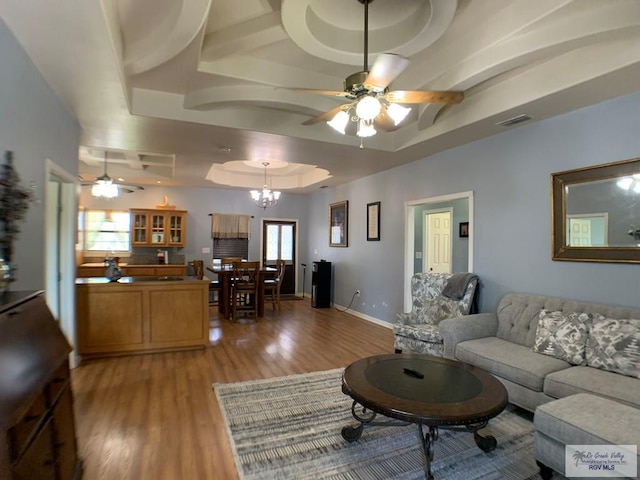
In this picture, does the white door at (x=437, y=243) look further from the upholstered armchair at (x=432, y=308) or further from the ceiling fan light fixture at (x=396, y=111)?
the ceiling fan light fixture at (x=396, y=111)

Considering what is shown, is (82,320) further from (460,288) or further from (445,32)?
(445,32)

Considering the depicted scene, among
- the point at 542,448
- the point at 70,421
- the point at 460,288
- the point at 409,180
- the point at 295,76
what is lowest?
the point at 542,448

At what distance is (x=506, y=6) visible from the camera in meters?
2.44

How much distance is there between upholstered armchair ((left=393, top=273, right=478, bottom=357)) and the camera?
3626mm

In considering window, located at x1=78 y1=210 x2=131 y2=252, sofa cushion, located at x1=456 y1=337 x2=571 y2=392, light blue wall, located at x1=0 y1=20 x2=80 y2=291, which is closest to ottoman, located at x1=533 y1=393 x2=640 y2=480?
sofa cushion, located at x1=456 y1=337 x2=571 y2=392

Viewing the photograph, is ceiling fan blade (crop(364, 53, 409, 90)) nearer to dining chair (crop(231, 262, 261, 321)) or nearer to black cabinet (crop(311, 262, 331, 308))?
dining chair (crop(231, 262, 261, 321))

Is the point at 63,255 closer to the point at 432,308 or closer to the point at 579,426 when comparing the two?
the point at 432,308

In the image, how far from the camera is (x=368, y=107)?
2.31 m

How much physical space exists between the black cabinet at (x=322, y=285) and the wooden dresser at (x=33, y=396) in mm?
5524

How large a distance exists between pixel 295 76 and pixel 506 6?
1.78 m

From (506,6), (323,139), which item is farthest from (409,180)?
(506,6)

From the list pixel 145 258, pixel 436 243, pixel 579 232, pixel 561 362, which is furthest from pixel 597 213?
pixel 145 258

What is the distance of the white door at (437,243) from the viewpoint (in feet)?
21.5

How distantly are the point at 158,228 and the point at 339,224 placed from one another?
3841 millimetres
